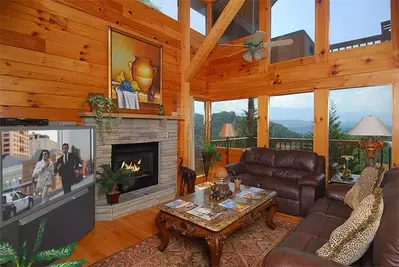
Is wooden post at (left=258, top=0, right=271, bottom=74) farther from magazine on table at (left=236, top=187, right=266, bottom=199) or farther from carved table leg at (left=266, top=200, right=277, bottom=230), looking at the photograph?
carved table leg at (left=266, top=200, right=277, bottom=230)

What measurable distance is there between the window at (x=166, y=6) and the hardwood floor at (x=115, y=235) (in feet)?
12.3

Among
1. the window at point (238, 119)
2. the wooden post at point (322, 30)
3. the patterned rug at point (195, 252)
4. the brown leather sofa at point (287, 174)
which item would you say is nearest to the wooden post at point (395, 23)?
the wooden post at point (322, 30)

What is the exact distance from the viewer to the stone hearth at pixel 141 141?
3.21 metres

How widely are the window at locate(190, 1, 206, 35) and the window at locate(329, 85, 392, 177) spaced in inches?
133

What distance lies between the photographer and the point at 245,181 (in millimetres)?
3711

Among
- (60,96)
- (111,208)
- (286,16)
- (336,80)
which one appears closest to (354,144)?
(336,80)

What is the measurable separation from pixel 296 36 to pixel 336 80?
129 centimetres

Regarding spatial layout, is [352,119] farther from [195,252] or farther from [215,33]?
[195,252]

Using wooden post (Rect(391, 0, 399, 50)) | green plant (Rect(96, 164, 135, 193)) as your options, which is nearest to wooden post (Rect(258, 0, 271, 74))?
wooden post (Rect(391, 0, 399, 50))

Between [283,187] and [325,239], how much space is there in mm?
1625

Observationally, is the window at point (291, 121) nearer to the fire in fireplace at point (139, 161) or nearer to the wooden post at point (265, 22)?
the wooden post at point (265, 22)

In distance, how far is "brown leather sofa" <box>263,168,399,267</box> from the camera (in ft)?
→ 3.59

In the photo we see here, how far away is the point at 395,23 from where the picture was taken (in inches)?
139

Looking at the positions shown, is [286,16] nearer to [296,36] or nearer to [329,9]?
[296,36]
